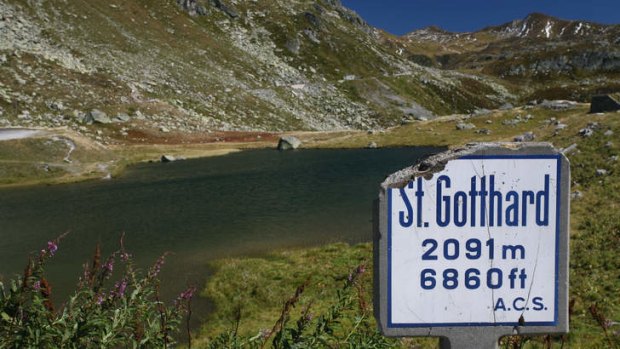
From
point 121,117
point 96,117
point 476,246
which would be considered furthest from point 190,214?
point 121,117

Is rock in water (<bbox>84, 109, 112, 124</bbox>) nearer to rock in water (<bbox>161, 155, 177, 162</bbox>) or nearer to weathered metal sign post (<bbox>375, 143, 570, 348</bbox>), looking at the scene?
rock in water (<bbox>161, 155, 177, 162</bbox>)

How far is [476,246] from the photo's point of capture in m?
→ 3.74

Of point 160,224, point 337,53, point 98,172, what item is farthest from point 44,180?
point 337,53

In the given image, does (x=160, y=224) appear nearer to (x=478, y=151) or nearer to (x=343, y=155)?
(x=478, y=151)

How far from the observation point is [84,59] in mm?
92188

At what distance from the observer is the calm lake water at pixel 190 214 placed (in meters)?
24.2

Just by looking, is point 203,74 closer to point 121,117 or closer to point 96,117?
point 121,117

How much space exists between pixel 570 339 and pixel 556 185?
755 centimetres

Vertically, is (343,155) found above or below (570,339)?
above

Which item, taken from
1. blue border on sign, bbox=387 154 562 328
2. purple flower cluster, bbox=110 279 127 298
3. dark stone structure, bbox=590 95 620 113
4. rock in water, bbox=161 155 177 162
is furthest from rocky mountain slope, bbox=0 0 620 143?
blue border on sign, bbox=387 154 562 328

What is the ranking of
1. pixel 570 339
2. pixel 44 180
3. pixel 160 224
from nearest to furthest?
pixel 570 339 → pixel 160 224 → pixel 44 180

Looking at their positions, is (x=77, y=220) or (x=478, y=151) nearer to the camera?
(x=478, y=151)

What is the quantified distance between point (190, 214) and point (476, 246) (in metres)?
30.3

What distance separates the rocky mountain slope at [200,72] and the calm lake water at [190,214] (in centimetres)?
3093
